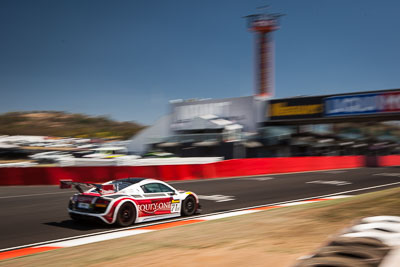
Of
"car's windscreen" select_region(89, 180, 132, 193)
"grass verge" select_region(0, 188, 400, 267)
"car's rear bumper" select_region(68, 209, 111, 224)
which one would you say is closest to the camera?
"grass verge" select_region(0, 188, 400, 267)

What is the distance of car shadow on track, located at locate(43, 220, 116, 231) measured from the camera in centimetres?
968

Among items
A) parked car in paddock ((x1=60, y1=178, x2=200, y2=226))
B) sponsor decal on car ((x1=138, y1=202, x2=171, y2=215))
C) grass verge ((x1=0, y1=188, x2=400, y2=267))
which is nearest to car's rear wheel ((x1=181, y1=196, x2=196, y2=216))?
parked car in paddock ((x1=60, y1=178, x2=200, y2=226))

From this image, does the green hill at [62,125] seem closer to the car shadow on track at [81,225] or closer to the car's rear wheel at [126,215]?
the car shadow on track at [81,225]

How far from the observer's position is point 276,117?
4084 cm

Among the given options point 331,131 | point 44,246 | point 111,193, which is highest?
point 331,131

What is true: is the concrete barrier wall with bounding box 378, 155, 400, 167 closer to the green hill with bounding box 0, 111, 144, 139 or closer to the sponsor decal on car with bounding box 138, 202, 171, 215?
the sponsor decal on car with bounding box 138, 202, 171, 215

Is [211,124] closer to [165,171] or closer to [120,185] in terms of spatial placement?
[165,171]

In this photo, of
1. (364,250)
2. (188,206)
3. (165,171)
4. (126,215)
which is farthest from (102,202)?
(165,171)

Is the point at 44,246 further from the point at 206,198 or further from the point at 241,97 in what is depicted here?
the point at 241,97

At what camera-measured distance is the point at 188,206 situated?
11.3 meters

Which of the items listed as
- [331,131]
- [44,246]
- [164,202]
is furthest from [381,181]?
[331,131]

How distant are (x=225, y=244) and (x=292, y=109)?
114ft

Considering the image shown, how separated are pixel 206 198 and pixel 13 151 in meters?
37.2

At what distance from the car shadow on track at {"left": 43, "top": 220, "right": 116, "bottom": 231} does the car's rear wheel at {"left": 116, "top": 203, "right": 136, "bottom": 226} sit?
290 mm
